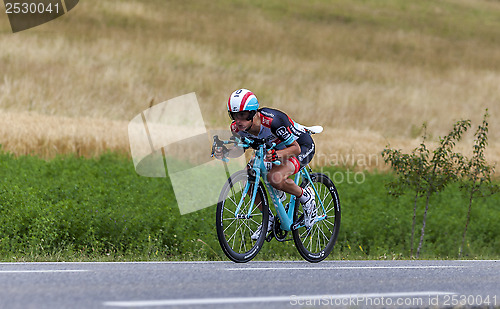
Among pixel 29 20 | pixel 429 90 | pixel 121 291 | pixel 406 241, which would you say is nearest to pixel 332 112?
pixel 429 90

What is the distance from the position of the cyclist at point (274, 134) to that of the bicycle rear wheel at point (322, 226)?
0.43 metres

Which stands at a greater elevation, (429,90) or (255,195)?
(255,195)

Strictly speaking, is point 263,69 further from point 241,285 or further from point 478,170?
point 241,285

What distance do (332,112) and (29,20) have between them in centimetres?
2441

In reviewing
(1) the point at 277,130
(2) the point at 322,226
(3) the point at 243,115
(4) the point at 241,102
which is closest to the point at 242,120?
(3) the point at 243,115

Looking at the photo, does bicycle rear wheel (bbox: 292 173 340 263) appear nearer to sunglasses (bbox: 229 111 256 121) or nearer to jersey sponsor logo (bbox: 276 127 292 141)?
jersey sponsor logo (bbox: 276 127 292 141)

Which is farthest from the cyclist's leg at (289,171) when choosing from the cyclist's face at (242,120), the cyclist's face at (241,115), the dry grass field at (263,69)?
the dry grass field at (263,69)

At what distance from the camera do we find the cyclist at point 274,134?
8734mm

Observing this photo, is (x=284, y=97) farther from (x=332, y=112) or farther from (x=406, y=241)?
(x=406, y=241)

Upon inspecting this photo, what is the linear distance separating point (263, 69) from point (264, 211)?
35399 mm

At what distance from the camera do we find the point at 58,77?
3472 cm

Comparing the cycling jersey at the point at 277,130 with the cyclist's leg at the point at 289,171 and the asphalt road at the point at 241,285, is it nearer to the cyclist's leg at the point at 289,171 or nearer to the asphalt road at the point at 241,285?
the cyclist's leg at the point at 289,171

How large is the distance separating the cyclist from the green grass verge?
2.93 m

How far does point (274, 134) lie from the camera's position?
9.18m
